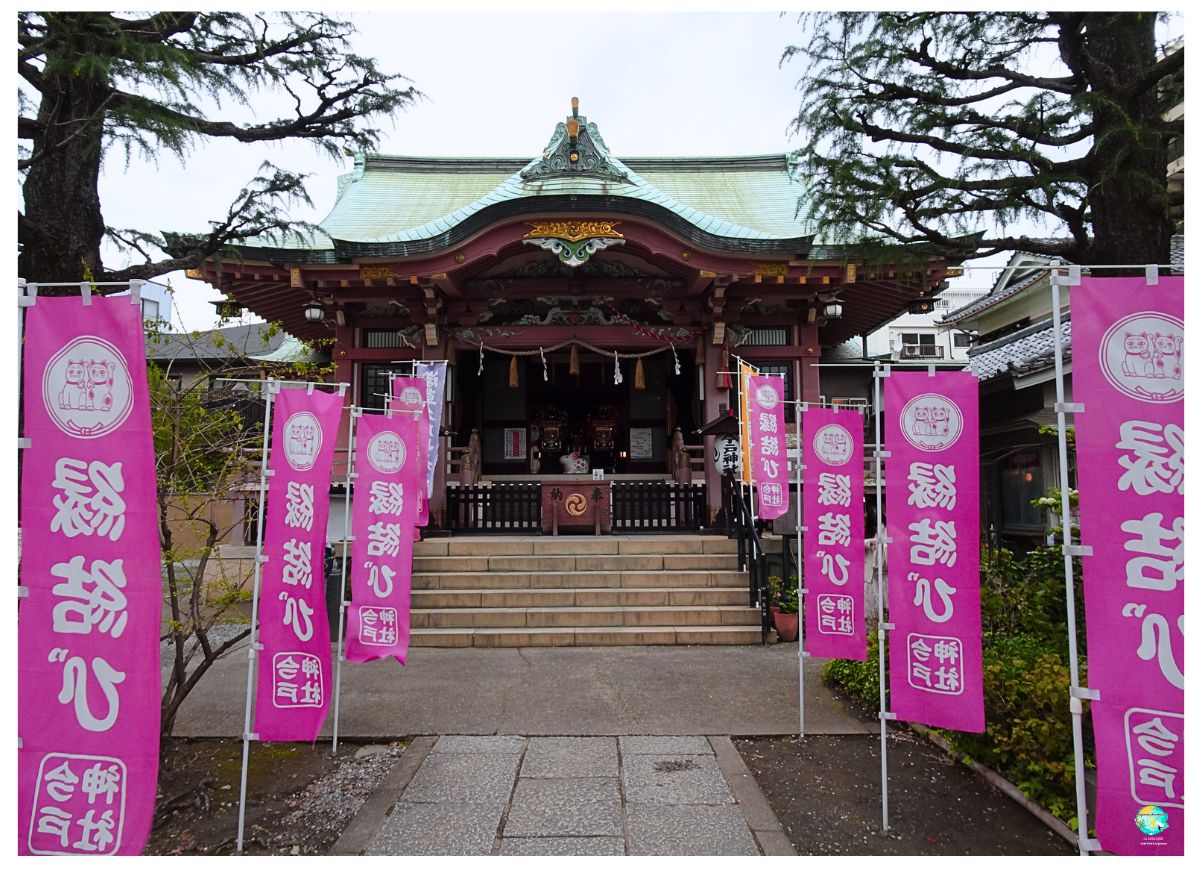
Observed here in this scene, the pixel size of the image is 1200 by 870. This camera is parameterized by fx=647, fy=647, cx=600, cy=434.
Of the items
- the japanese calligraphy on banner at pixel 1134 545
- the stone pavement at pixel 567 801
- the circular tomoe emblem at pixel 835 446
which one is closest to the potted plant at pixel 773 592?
the circular tomoe emblem at pixel 835 446

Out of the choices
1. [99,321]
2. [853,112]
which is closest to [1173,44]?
[853,112]

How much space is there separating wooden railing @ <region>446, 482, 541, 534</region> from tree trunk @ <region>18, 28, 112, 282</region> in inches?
240

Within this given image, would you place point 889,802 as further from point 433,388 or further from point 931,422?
point 433,388

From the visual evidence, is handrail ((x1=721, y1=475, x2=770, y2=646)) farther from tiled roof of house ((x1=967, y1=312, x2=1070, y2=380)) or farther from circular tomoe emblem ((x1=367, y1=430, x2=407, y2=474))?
circular tomoe emblem ((x1=367, y1=430, x2=407, y2=474))

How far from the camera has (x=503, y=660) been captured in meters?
7.37

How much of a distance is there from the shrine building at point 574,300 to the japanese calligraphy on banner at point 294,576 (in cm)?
596

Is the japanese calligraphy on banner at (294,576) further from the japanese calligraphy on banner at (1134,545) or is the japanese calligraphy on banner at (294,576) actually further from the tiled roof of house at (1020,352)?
the tiled roof of house at (1020,352)

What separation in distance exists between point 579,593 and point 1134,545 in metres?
6.55

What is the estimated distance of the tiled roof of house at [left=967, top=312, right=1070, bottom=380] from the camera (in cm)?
883

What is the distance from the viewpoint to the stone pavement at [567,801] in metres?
3.54

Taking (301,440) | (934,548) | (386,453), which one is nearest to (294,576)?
(301,440)

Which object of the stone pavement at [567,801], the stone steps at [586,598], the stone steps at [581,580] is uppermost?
the stone steps at [581,580]

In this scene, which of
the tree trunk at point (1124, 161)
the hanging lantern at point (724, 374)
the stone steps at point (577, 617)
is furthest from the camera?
the hanging lantern at point (724, 374)

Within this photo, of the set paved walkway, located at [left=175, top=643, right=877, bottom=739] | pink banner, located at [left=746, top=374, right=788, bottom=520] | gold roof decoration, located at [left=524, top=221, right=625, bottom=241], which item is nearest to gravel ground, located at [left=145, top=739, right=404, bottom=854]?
paved walkway, located at [left=175, top=643, right=877, bottom=739]
